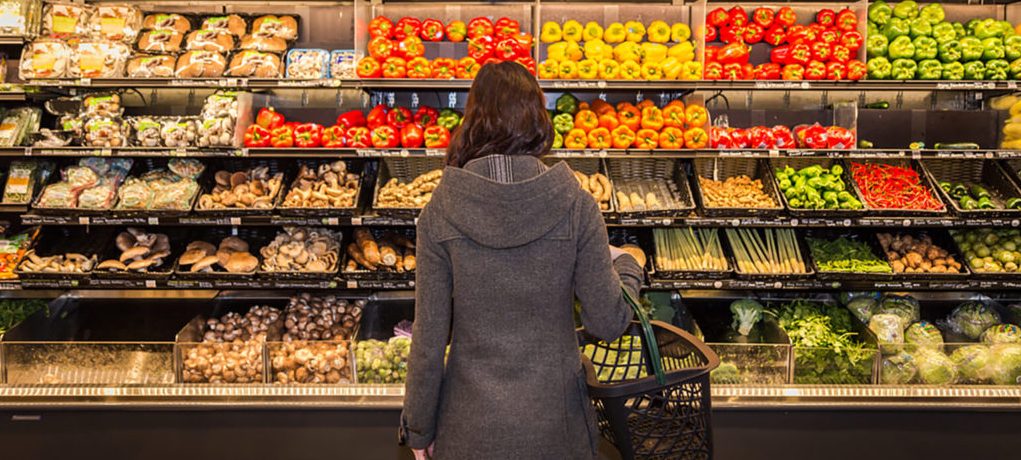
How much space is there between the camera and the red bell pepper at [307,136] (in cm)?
418

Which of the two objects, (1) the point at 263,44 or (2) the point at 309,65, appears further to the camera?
(1) the point at 263,44

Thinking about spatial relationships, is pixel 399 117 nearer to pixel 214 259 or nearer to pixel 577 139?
pixel 577 139

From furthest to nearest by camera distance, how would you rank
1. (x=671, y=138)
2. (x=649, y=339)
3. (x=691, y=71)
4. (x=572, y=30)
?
(x=572, y=30) < (x=671, y=138) < (x=691, y=71) < (x=649, y=339)

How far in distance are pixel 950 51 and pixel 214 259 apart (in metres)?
4.10

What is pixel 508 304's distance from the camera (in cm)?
206

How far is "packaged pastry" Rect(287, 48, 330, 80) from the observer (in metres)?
4.23

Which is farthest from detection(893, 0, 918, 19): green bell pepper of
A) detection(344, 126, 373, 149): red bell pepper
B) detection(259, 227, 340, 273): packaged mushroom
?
detection(259, 227, 340, 273): packaged mushroom

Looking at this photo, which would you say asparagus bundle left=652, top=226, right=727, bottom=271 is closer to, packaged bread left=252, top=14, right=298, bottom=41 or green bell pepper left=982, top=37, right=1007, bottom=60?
green bell pepper left=982, top=37, right=1007, bottom=60

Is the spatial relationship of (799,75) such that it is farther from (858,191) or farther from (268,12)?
(268,12)

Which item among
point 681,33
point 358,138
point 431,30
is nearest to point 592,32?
point 681,33

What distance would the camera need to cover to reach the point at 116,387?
12.4 ft

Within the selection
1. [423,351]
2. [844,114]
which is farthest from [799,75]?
[423,351]

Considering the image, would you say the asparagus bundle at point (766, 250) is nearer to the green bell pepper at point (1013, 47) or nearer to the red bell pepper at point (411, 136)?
the green bell pepper at point (1013, 47)

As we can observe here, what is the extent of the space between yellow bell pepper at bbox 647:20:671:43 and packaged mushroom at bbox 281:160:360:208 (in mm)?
1842
